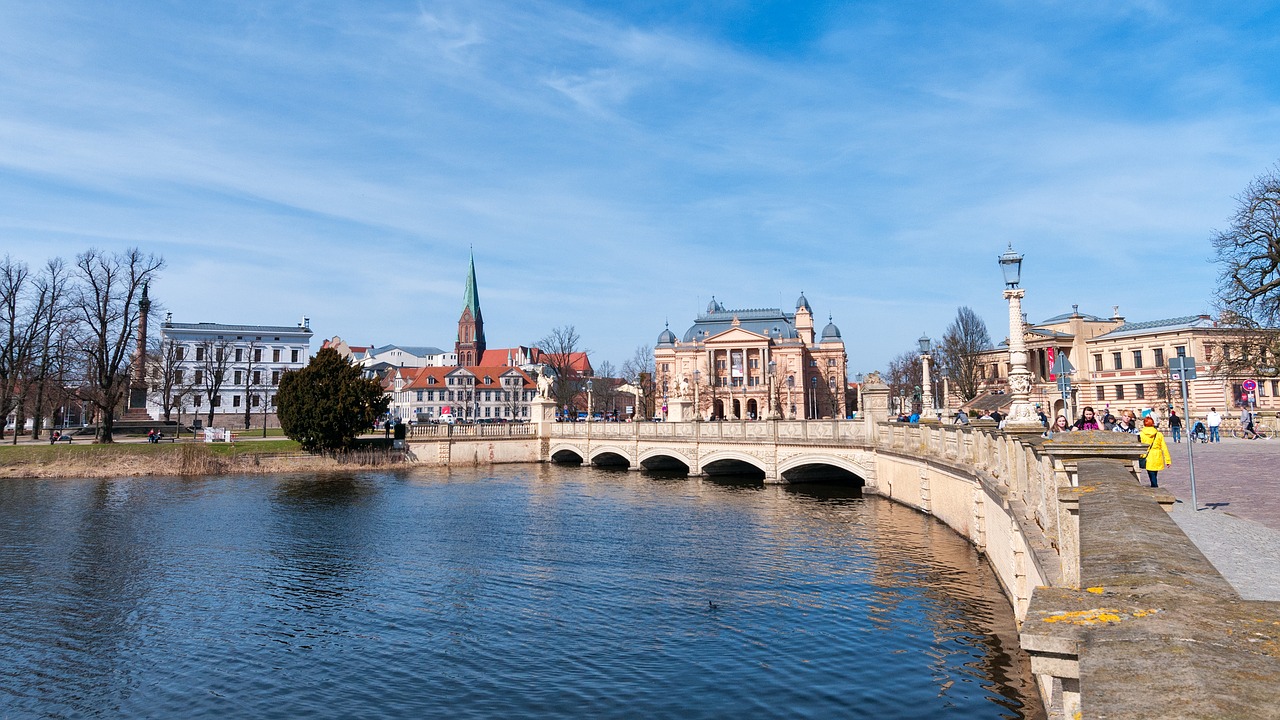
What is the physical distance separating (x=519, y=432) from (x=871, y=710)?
51.4m

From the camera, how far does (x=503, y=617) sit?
16.1 metres

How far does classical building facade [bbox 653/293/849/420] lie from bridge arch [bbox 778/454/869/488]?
185 ft

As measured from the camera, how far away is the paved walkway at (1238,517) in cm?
837

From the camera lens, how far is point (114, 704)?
1183 cm

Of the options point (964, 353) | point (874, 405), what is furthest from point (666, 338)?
point (874, 405)

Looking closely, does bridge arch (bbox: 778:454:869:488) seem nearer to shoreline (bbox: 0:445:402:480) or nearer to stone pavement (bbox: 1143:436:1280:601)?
stone pavement (bbox: 1143:436:1280:601)

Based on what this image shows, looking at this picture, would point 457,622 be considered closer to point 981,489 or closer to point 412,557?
point 412,557

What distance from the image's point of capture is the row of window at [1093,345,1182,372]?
62.3 m

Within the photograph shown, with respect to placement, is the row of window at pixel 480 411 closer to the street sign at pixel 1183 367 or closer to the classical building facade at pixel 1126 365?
the classical building facade at pixel 1126 365

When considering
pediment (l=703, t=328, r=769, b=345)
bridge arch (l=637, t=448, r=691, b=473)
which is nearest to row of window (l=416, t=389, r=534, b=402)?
pediment (l=703, t=328, r=769, b=345)

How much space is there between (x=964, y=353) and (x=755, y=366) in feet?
141

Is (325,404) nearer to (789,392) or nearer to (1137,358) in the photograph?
(1137,358)

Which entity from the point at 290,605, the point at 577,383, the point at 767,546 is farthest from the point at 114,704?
the point at 577,383

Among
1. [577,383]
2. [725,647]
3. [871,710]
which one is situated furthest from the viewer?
[577,383]
